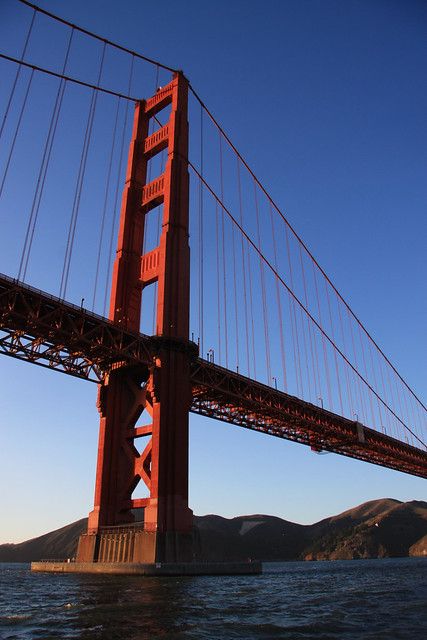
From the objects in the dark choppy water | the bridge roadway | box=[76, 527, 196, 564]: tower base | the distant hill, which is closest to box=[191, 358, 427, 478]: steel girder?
the bridge roadway

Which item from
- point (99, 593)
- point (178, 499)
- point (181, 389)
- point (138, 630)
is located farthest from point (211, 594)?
point (181, 389)

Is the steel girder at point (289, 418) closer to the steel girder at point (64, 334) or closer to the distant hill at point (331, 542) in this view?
the steel girder at point (64, 334)

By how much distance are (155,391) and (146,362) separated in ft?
6.53

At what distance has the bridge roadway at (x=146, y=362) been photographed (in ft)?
100

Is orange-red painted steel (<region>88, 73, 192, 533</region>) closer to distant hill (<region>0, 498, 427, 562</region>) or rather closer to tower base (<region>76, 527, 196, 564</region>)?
tower base (<region>76, 527, 196, 564</region>)

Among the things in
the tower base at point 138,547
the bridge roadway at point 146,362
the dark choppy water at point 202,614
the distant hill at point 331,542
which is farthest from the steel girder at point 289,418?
the distant hill at point 331,542

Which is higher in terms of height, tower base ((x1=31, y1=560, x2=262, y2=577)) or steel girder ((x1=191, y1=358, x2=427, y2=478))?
steel girder ((x1=191, y1=358, x2=427, y2=478))

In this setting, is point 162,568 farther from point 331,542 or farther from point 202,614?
point 331,542

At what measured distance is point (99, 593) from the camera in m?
18.6

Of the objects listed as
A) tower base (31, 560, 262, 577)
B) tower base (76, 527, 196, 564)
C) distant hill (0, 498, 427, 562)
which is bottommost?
tower base (31, 560, 262, 577)

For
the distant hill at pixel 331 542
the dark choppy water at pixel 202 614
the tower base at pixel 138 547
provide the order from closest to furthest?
1. the dark choppy water at pixel 202 614
2. the tower base at pixel 138 547
3. the distant hill at pixel 331 542

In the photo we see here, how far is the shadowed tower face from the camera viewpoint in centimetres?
3120

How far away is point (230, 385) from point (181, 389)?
1047cm

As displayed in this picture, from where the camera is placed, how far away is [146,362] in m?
33.8
